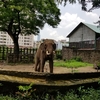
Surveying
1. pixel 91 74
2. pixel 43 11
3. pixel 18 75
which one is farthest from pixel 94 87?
pixel 43 11

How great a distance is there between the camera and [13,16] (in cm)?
1798

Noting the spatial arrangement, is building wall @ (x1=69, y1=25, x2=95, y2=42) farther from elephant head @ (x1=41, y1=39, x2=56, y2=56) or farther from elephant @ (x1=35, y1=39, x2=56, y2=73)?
elephant head @ (x1=41, y1=39, x2=56, y2=56)

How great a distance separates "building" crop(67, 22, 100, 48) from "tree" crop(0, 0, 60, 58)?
6521mm

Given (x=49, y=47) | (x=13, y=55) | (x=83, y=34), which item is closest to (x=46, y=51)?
(x=49, y=47)

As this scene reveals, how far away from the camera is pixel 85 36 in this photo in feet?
98.6

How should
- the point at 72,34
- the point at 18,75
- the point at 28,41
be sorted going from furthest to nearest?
the point at 28,41 < the point at 72,34 < the point at 18,75

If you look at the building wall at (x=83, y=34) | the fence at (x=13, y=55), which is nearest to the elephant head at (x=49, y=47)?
the fence at (x=13, y=55)

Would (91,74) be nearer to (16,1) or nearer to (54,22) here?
(16,1)

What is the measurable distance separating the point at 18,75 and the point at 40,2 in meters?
14.4

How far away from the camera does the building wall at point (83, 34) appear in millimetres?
28362

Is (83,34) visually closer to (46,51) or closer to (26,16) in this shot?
(26,16)

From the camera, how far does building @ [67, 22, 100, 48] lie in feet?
83.0

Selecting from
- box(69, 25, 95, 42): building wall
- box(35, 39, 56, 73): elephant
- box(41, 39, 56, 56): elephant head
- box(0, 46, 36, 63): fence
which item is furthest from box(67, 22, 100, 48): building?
box(41, 39, 56, 56): elephant head

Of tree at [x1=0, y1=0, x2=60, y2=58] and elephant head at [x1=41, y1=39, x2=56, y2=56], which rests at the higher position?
tree at [x1=0, y1=0, x2=60, y2=58]
